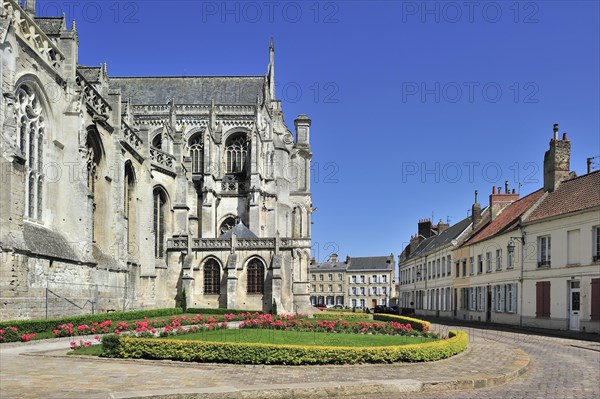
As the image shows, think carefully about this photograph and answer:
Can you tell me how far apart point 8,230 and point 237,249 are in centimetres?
2268

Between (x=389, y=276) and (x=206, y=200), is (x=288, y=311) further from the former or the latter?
(x=389, y=276)

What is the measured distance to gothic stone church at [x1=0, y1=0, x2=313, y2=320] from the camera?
2281 cm

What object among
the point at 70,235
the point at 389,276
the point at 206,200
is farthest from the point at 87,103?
the point at 389,276

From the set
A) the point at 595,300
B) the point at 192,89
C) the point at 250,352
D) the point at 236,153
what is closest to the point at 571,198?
the point at 595,300

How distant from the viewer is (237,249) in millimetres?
42594

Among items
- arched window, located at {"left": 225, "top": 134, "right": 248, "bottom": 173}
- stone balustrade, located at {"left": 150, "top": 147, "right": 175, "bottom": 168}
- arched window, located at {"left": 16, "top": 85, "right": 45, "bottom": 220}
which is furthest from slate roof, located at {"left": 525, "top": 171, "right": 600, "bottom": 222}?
arched window, located at {"left": 225, "top": 134, "right": 248, "bottom": 173}

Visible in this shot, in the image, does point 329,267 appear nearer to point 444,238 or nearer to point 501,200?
point 444,238

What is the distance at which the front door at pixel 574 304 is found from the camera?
91.9ft

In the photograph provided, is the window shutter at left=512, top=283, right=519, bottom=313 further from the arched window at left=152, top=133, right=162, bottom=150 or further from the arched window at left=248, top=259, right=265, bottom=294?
the arched window at left=152, top=133, right=162, bottom=150

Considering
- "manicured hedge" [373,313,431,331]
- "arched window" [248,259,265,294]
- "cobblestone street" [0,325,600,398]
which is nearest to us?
"cobblestone street" [0,325,600,398]

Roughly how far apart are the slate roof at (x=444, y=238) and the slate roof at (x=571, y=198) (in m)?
15.8

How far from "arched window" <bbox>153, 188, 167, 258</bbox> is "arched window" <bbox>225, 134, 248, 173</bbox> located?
12.0 m

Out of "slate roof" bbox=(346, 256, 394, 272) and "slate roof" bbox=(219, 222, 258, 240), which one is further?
"slate roof" bbox=(346, 256, 394, 272)

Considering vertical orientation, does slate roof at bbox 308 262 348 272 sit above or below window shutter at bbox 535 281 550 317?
Result: below
